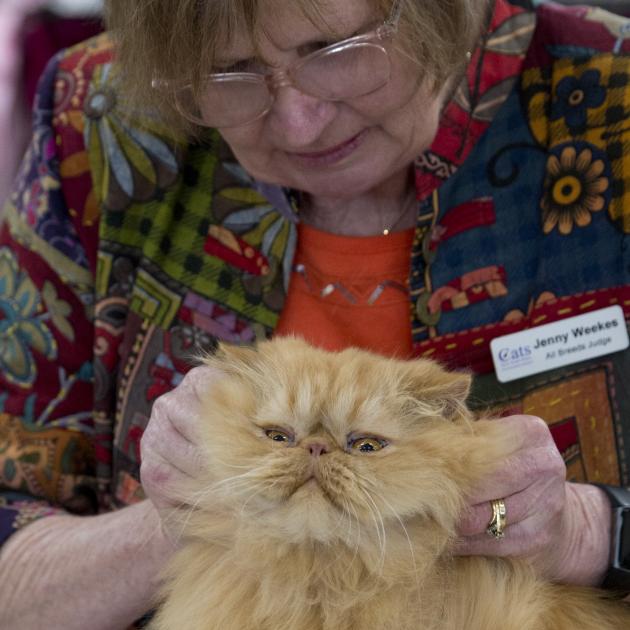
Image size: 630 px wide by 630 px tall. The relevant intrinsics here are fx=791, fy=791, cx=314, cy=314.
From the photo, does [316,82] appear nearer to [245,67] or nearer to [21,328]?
[245,67]

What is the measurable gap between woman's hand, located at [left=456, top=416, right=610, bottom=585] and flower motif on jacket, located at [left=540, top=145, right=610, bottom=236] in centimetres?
44

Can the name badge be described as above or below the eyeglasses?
below

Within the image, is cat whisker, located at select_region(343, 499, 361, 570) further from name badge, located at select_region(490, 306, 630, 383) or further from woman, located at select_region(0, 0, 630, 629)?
name badge, located at select_region(490, 306, 630, 383)

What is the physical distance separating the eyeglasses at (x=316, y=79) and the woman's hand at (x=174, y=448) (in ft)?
1.41

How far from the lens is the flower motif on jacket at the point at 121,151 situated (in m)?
1.48

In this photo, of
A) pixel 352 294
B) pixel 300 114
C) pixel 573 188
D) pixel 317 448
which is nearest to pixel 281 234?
pixel 352 294

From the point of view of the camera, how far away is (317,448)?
924 millimetres

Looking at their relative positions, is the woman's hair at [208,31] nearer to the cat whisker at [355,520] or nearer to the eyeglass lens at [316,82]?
the eyeglass lens at [316,82]

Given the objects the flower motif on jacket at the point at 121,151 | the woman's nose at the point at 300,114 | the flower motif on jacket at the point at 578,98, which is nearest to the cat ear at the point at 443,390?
the woman's nose at the point at 300,114

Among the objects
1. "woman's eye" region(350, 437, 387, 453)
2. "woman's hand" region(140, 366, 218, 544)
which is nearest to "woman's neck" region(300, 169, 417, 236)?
"woman's hand" region(140, 366, 218, 544)

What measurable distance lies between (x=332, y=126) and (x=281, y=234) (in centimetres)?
26

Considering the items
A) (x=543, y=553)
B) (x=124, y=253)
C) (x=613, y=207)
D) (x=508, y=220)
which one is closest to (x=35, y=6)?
(x=124, y=253)

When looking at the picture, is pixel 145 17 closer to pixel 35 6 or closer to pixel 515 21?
pixel 515 21

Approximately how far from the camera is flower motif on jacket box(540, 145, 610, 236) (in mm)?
1333
